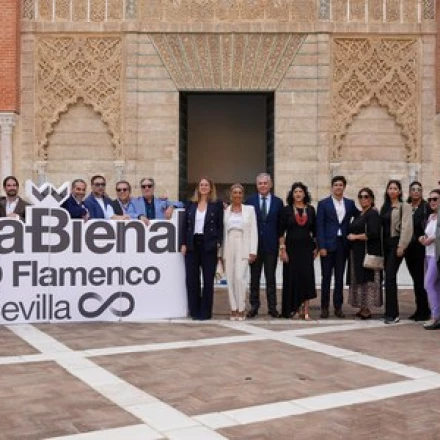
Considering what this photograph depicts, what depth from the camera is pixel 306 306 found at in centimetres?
756

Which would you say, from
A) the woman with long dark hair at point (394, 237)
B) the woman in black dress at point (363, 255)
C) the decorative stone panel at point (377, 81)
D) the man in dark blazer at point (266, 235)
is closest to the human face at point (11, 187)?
the man in dark blazer at point (266, 235)

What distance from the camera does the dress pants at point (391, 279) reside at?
289 inches

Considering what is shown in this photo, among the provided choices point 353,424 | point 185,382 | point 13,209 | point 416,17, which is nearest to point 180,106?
point 416,17

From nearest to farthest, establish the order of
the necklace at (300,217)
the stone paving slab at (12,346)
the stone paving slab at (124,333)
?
the stone paving slab at (12,346) → the stone paving slab at (124,333) → the necklace at (300,217)

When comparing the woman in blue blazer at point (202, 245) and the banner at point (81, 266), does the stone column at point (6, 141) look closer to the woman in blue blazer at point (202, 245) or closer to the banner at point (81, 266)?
the banner at point (81, 266)

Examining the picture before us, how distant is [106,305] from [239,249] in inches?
62.5

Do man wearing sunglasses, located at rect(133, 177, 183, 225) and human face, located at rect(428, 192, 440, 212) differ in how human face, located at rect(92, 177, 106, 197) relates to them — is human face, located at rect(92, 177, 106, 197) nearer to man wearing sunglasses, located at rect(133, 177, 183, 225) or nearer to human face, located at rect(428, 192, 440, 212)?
man wearing sunglasses, located at rect(133, 177, 183, 225)

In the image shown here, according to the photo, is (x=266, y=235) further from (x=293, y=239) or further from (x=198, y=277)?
(x=198, y=277)

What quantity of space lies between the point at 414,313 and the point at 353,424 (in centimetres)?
440

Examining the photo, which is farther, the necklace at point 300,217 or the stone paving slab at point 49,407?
the necklace at point 300,217

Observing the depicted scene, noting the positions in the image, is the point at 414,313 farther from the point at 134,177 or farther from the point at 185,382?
the point at 134,177

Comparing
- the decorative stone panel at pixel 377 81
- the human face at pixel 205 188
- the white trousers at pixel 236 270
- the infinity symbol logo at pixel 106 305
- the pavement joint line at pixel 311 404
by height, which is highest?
the decorative stone panel at pixel 377 81

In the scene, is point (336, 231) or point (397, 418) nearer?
point (397, 418)

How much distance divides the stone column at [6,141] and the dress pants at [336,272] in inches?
354
